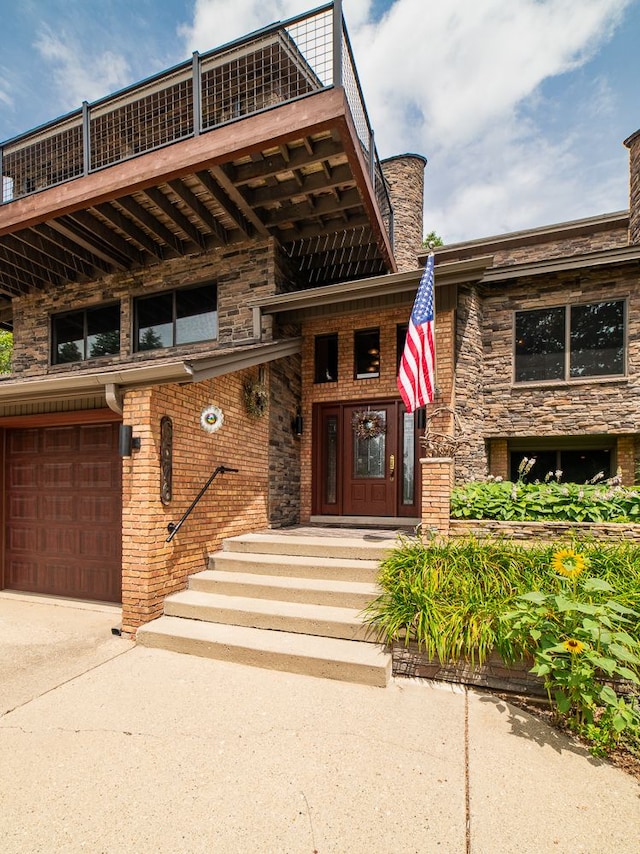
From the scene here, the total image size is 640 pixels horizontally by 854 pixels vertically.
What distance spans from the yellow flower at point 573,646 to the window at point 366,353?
5.12 m

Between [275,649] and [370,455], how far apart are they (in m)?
4.09

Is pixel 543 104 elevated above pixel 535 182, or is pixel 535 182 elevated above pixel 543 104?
pixel 535 182

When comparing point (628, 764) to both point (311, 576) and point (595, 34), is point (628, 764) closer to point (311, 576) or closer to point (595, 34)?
point (311, 576)

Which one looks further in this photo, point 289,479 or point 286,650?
point 289,479

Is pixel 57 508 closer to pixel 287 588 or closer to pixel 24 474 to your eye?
pixel 24 474

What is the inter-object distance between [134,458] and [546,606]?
3.91 metres

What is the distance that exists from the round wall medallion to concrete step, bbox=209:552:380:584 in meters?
1.56

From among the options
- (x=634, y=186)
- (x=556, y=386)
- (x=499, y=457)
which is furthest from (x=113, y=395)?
(x=634, y=186)

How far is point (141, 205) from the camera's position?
637 cm

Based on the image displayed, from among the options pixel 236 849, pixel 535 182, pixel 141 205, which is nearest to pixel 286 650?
pixel 236 849

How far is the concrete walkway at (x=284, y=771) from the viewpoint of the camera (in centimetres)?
194

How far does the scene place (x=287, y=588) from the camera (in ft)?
14.3

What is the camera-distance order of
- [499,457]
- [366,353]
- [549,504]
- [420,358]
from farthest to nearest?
[499,457] → [366,353] → [549,504] → [420,358]

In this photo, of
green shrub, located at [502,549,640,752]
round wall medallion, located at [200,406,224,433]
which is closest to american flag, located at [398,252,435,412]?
green shrub, located at [502,549,640,752]
